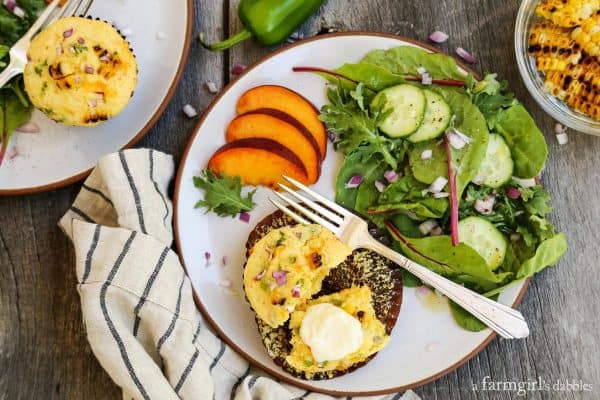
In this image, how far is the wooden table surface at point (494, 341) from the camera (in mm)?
3324

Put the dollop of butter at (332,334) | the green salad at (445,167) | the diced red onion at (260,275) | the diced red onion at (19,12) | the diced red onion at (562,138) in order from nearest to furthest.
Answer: the dollop of butter at (332,334) < the diced red onion at (260,275) < the green salad at (445,167) < the diced red onion at (19,12) < the diced red onion at (562,138)

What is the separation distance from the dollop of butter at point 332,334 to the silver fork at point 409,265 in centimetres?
35

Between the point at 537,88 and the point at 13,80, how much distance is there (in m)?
2.47

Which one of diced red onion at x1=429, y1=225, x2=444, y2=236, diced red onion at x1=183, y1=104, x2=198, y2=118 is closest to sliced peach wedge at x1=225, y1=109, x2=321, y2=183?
diced red onion at x1=183, y1=104, x2=198, y2=118

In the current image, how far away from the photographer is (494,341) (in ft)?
11.0

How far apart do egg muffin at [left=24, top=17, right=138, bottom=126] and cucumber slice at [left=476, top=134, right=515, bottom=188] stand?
165 centimetres

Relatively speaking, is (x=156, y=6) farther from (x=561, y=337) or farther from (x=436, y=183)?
(x=561, y=337)

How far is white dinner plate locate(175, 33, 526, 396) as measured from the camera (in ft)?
10.5

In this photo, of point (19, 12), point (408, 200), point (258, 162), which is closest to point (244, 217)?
point (258, 162)

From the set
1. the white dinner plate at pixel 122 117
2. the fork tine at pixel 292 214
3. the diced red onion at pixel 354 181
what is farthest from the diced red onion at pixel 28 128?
the diced red onion at pixel 354 181

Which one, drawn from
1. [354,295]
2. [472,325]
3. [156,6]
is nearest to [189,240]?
[354,295]

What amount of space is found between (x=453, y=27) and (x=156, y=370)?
7.16 feet

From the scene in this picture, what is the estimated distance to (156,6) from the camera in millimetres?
3377

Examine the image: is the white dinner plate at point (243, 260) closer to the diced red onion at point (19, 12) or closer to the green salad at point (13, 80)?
the green salad at point (13, 80)
